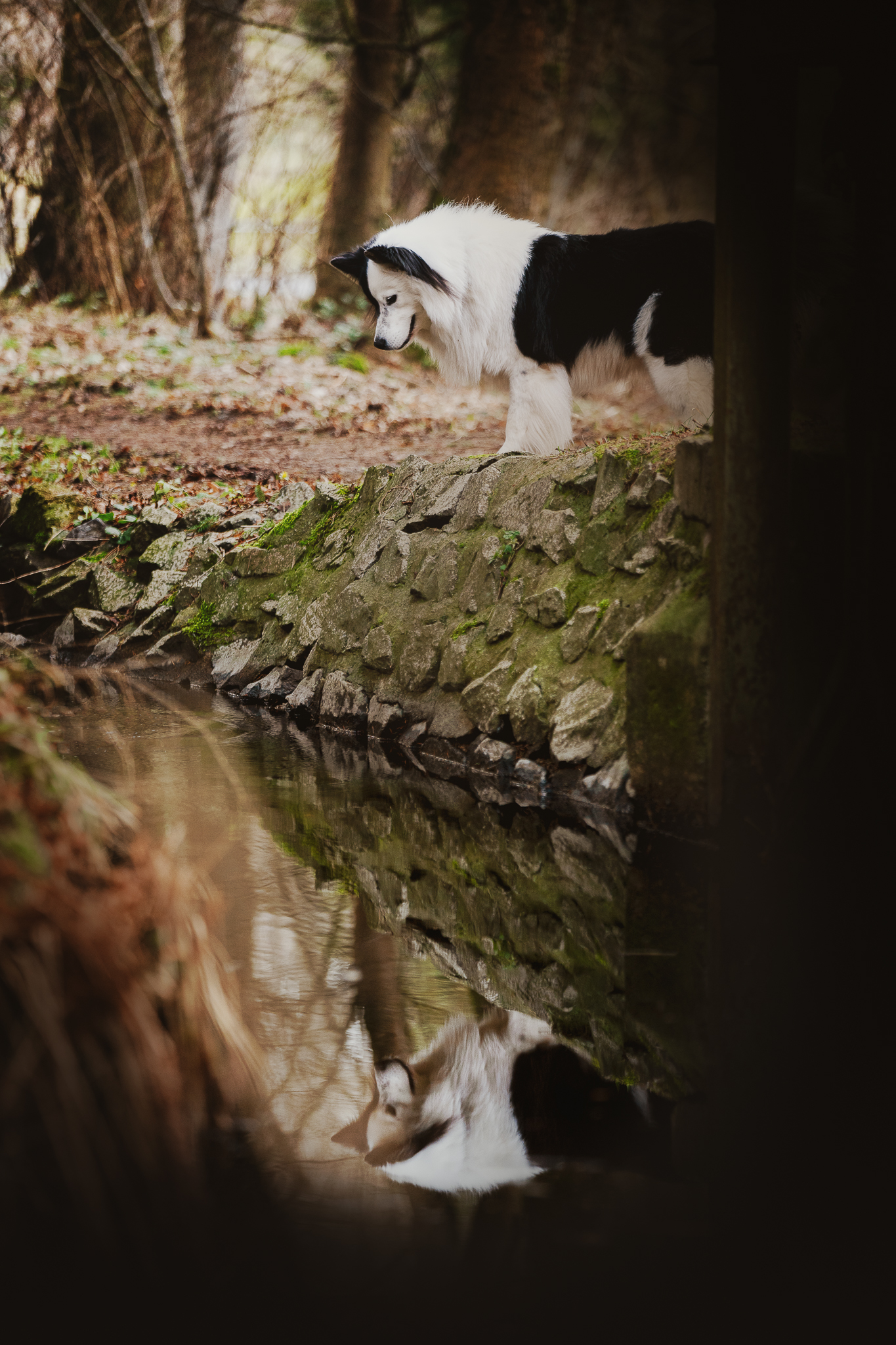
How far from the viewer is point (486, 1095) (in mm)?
2967

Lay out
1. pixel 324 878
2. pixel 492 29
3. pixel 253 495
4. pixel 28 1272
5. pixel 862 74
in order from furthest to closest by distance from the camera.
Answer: pixel 492 29 → pixel 253 495 → pixel 324 878 → pixel 862 74 → pixel 28 1272

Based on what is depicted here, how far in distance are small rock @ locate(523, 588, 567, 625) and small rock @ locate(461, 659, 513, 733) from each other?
0.88 ft

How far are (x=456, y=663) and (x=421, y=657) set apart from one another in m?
0.28

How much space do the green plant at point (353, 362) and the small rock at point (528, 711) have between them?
8417mm

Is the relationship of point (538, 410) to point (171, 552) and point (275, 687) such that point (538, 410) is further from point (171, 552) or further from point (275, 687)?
point (171, 552)

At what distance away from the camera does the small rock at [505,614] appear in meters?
5.90

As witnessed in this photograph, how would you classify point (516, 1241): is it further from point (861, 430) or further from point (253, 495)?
point (253, 495)

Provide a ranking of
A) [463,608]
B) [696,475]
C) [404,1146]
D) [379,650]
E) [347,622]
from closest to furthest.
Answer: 1. [404,1146]
2. [696,475]
3. [463,608]
4. [379,650]
5. [347,622]

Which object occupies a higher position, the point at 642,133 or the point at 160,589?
the point at 642,133

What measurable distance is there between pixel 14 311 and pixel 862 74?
13192 mm

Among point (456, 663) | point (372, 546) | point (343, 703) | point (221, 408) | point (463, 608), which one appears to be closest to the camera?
point (456, 663)

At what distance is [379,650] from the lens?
258 inches

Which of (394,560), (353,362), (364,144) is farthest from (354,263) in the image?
(364,144)

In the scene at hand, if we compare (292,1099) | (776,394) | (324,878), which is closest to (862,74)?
(776,394)
